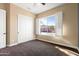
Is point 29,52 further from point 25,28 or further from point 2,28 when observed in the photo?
point 25,28

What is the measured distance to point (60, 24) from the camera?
507cm

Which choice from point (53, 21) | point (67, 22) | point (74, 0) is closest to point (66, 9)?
point (67, 22)

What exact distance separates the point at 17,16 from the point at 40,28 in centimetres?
241

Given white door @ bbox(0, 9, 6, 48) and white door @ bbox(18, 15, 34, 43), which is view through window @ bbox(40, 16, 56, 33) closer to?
white door @ bbox(18, 15, 34, 43)

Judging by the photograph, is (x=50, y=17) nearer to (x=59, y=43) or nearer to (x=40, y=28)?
(x=40, y=28)

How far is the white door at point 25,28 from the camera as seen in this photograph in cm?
586

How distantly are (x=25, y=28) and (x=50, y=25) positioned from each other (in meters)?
1.89

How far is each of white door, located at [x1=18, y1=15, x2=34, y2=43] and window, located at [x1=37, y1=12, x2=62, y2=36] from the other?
0.71 metres

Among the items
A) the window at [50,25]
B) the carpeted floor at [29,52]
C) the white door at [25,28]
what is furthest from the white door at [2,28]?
the window at [50,25]

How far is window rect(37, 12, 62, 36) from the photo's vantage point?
16.9ft

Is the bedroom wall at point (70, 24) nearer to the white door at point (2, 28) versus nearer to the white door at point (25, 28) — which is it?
the white door at point (25, 28)

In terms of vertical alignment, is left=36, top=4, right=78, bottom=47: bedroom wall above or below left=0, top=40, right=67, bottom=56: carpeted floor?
above

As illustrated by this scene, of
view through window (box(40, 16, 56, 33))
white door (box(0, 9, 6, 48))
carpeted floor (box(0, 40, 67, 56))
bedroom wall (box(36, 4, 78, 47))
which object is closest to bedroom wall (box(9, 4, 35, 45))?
white door (box(0, 9, 6, 48))

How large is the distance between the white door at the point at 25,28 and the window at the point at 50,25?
71cm
